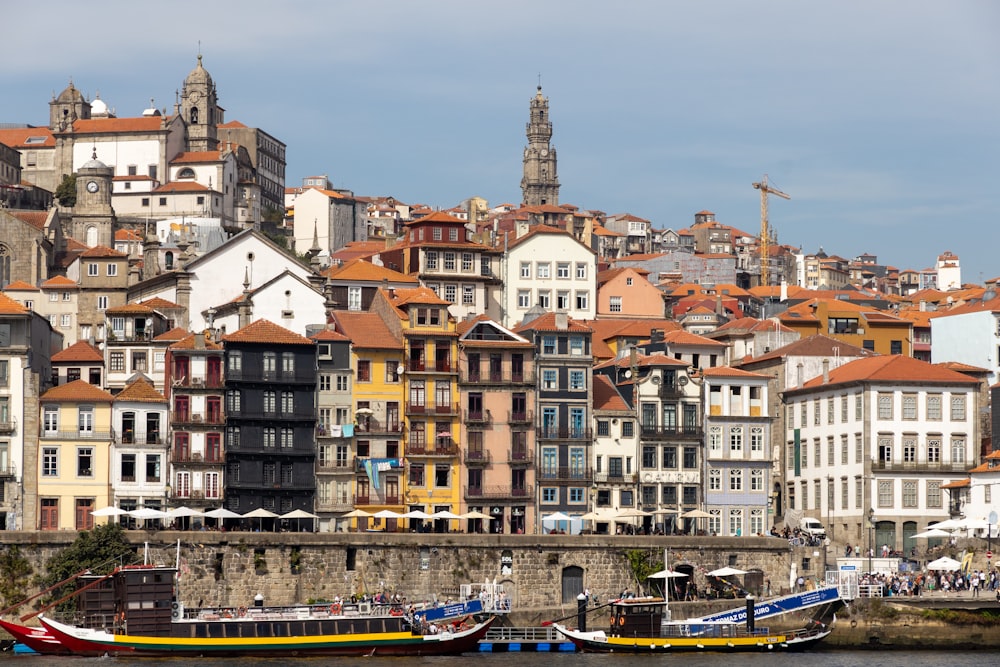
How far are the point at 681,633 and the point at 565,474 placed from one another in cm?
1547

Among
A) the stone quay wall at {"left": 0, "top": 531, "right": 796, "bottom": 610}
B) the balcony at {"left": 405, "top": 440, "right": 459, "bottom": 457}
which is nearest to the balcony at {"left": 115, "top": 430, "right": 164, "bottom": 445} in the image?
the stone quay wall at {"left": 0, "top": 531, "right": 796, "bottom": 610}

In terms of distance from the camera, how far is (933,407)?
95.0m

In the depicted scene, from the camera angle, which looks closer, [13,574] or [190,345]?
[13,574]

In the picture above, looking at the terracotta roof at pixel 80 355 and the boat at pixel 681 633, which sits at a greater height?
the terracotta roof at pixel 80 355

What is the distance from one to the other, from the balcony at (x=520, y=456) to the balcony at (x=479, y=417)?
67.0 inches

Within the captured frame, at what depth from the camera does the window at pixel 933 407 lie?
94938mm

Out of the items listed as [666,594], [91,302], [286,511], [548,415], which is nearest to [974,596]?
[666,594]

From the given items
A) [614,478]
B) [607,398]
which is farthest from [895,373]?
[614,478]

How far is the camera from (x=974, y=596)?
262 ft

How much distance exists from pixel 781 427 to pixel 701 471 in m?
9.82

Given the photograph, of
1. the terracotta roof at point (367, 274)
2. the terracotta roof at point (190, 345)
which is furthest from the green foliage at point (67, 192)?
the terracotta roof at point (190, 345)

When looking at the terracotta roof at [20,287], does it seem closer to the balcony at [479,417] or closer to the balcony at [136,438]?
the balcony at [136,438]

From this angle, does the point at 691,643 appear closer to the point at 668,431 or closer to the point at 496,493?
the point at 496,493

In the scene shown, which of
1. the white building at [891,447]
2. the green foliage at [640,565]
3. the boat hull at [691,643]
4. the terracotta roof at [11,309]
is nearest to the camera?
the boat hull at [691,643]
